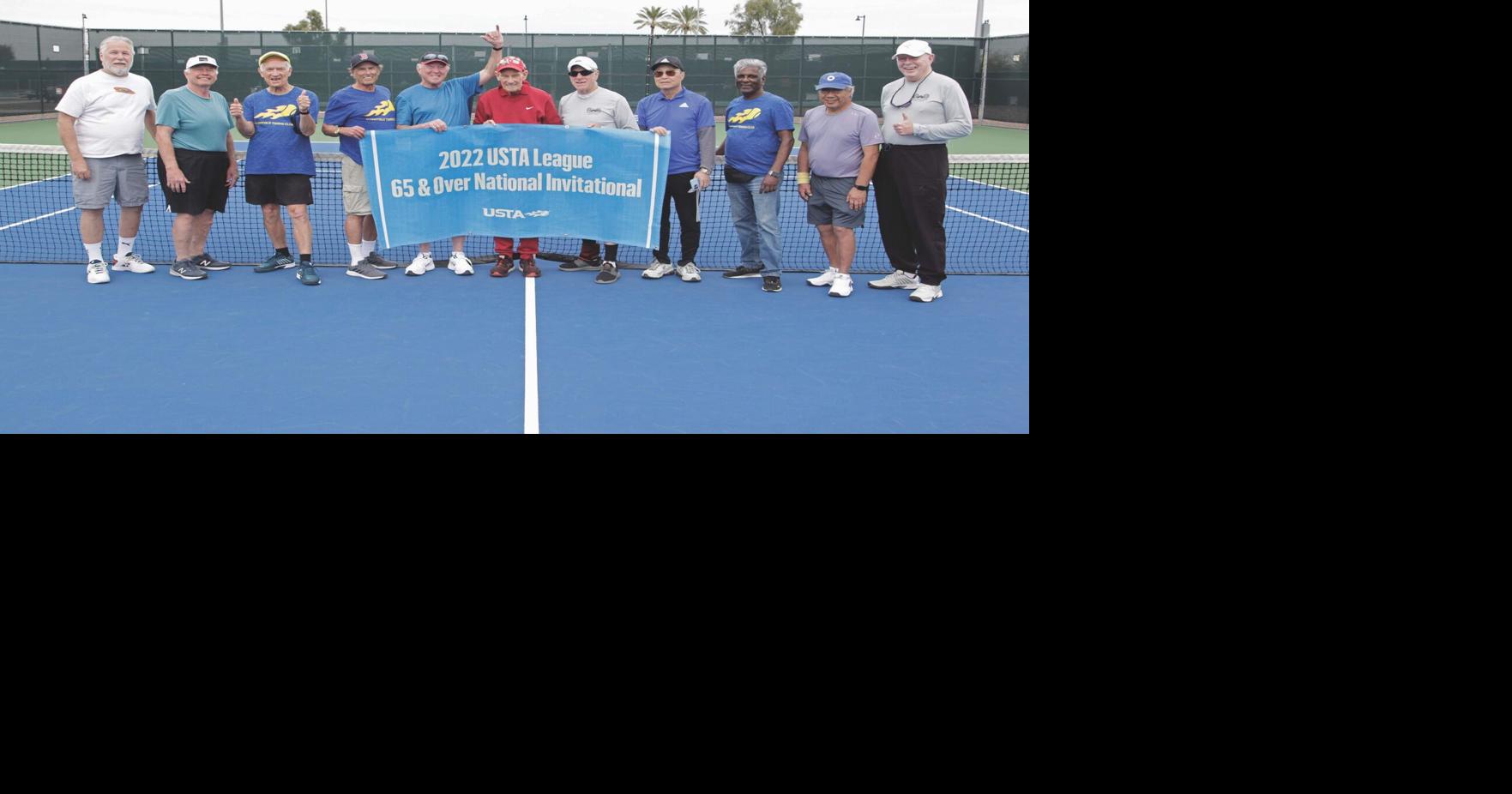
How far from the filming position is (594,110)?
26.5 ft

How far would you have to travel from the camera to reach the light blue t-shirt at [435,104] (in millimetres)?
7906

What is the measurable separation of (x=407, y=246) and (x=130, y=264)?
1.99 m

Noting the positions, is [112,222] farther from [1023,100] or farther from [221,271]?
[1023,100]

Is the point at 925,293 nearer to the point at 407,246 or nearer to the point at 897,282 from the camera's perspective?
the point at 897,282

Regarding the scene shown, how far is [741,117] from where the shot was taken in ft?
25.8

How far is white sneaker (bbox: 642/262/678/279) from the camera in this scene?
832cm

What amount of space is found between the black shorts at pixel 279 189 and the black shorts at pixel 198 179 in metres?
0.20

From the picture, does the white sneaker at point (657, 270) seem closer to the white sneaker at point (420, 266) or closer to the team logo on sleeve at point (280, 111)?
the white sneaker at point (420, 266)

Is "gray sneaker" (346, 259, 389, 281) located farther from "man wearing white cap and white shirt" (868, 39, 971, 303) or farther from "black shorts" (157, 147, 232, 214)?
"man wearing white cap and white shirt" (868, 39, 971, 303)

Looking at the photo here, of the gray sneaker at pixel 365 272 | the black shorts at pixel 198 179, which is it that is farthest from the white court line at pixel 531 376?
the black shorts at pixel 198 179

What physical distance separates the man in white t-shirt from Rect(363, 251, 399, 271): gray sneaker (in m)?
1.58

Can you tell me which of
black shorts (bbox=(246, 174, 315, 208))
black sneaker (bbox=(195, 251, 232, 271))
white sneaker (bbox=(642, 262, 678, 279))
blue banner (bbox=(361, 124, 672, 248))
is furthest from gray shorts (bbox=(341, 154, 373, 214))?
white sneaker (bbox=(642, 262, 678, 279))

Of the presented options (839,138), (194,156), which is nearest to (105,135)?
(194,156)

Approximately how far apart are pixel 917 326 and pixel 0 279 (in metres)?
6.33
